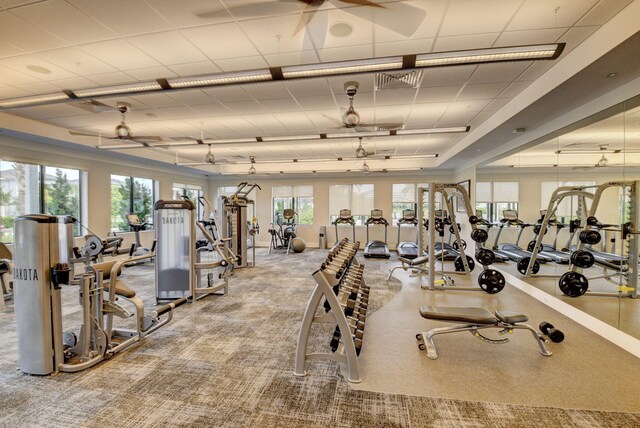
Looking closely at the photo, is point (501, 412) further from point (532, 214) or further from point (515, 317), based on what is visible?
point (532, 214)

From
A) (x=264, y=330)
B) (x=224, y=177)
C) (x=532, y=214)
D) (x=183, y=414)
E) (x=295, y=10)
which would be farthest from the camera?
(x=224, y=177)

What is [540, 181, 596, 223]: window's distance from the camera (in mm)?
4328

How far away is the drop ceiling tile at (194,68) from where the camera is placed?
3248mm

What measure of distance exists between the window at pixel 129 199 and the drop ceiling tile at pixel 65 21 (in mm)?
5788

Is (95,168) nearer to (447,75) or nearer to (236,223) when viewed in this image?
(236,223)

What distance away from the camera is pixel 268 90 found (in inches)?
154

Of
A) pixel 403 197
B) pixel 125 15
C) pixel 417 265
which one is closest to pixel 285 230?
pixel 403 197

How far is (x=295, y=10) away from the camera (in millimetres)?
2348

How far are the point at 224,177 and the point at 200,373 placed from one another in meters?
9.55

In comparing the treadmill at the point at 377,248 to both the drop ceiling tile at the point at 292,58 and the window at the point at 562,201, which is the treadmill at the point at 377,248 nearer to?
the window at the point at 562,201

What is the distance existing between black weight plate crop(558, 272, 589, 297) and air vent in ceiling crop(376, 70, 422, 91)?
328 centimetres

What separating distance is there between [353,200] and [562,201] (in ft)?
21.7

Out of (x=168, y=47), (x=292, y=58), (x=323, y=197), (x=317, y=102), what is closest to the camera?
(x=168, y=47)

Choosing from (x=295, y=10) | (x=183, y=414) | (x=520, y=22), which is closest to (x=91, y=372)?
(x=183, y=414)
